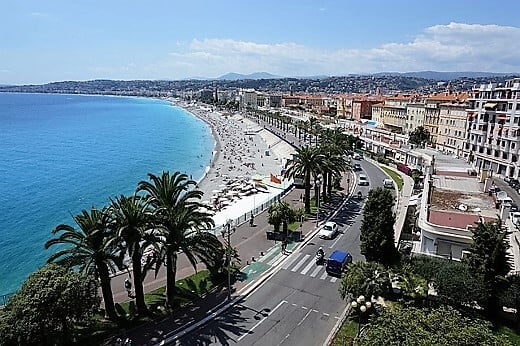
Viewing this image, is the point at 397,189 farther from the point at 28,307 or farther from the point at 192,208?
the point at 28,307

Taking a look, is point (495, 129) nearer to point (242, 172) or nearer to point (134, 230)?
point (242, 172)

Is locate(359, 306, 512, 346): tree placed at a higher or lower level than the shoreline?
higher

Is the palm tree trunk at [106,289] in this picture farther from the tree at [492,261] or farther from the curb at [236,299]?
the tree at [492,261]

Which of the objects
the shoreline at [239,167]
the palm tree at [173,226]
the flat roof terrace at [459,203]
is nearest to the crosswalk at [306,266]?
the palm tree at [173,226]

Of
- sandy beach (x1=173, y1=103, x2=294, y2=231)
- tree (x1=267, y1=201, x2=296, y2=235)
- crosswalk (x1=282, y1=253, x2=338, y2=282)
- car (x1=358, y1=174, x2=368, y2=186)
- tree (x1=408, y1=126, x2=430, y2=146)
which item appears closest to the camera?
crosswalk (x1=282, y1=253, x2=338, y2=282)

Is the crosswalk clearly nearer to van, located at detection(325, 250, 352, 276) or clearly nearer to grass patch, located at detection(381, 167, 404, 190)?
van, located at detection(325, 250, 352, 276)

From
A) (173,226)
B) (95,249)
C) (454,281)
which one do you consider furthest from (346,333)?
(95,249)

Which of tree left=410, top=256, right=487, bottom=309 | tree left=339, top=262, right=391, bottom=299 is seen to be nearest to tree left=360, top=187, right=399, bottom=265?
tree left=410, top=256, right=487, bottom=309

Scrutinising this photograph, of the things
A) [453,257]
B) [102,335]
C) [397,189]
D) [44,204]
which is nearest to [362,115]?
[397,189]
